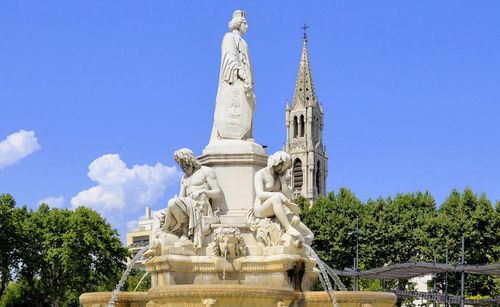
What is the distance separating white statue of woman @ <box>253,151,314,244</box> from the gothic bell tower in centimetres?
11444

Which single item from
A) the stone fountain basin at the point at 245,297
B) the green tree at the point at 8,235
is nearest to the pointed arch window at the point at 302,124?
the green tree at the point at 8,235

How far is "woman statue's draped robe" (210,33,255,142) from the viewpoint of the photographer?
20641mm

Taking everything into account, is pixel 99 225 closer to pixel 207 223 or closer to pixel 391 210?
pixel 391 210

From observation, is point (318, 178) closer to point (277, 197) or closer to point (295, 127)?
point (295, 127)

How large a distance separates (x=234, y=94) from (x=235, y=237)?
12.8ft

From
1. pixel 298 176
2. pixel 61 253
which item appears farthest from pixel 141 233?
pixel 61 253

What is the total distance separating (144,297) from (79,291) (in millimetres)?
37939

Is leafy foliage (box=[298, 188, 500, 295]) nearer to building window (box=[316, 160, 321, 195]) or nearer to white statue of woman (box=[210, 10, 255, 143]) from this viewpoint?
white statue of woman (box=[210, 10, 255, 143])

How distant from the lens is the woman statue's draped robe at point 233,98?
20.6 meters

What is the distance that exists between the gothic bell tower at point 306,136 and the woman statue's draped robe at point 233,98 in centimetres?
11266

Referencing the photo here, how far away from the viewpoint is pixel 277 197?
18.6 metres

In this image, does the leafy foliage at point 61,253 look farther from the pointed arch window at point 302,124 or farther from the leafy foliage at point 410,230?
the pointed arch window at point 302,124

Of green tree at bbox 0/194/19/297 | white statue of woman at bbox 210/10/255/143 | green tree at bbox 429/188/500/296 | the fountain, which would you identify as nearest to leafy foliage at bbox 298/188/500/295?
green tree at bbox 429/188/500/296

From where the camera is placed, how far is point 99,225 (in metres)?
55.0
